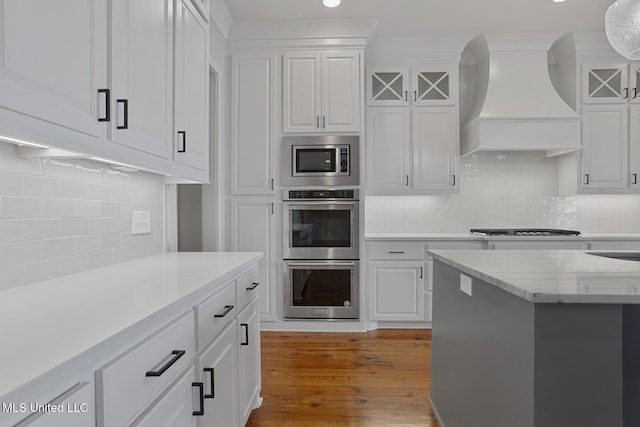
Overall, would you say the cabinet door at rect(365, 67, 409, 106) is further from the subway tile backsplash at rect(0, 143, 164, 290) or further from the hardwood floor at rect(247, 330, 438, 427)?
the subway tile backsplash at rect(0, 143, 164, 290)

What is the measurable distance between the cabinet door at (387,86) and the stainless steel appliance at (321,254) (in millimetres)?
1051

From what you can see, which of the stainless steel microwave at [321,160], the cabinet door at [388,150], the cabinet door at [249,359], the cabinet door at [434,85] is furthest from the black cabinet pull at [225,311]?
the cabinet door at [434,85]

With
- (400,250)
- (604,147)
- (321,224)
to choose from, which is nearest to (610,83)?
(604,147)

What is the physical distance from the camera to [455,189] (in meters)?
3.76

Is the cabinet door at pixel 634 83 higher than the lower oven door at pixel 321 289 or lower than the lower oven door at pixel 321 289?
higher

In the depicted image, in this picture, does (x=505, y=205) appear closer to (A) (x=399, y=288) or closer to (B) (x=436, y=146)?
(B) (x=436, y=146)

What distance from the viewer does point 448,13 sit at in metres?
3.30

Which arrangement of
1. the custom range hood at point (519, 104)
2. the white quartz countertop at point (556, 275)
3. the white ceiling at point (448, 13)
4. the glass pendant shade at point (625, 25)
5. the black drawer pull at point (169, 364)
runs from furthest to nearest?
the custom range hood at point (519, 104)
the white ceiling at point (448, 13)
the glass pendant shade at point (625, 25)
the white quartz countertop at point (556, 275)
the black drawer pull at point (169, 364)

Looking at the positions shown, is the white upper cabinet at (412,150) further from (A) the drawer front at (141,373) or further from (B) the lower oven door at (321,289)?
(A) the drawer front at (141,373)

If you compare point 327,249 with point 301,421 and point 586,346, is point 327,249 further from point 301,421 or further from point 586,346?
point 586,346

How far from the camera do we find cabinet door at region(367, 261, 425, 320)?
3.56m

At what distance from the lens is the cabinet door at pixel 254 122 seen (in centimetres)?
350

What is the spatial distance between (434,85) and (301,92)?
4.43 feet

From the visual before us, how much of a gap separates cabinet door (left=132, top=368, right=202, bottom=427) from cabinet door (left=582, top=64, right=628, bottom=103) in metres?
4.25
